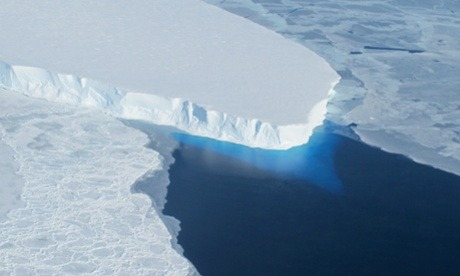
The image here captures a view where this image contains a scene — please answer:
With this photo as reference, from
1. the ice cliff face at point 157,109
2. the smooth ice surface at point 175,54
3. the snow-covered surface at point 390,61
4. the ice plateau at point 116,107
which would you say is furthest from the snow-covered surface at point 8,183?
the snow-covered surface at point 390,61

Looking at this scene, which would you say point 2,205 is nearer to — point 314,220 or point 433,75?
point 314,220

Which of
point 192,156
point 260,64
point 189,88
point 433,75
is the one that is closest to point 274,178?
point 192,156

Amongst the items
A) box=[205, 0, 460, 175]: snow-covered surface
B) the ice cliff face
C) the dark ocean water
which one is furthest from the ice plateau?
box=[205, 0, 460, 175]: snow-covered surface

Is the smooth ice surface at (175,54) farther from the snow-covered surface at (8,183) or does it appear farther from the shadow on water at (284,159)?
the snow-covered surface at (8,183)

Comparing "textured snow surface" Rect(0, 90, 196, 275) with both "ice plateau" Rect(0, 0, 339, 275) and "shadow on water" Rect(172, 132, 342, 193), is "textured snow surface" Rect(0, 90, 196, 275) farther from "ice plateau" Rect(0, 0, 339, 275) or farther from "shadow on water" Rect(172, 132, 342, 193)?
"shadow on water" Rect(172, 132, 342, 193)

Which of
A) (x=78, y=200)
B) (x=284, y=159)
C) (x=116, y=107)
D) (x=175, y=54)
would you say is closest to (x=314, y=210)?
(x=284, y=159)

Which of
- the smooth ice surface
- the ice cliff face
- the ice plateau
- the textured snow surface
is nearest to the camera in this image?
the textured snow surface

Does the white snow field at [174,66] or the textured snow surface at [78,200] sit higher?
the white snow field at [174,66]
